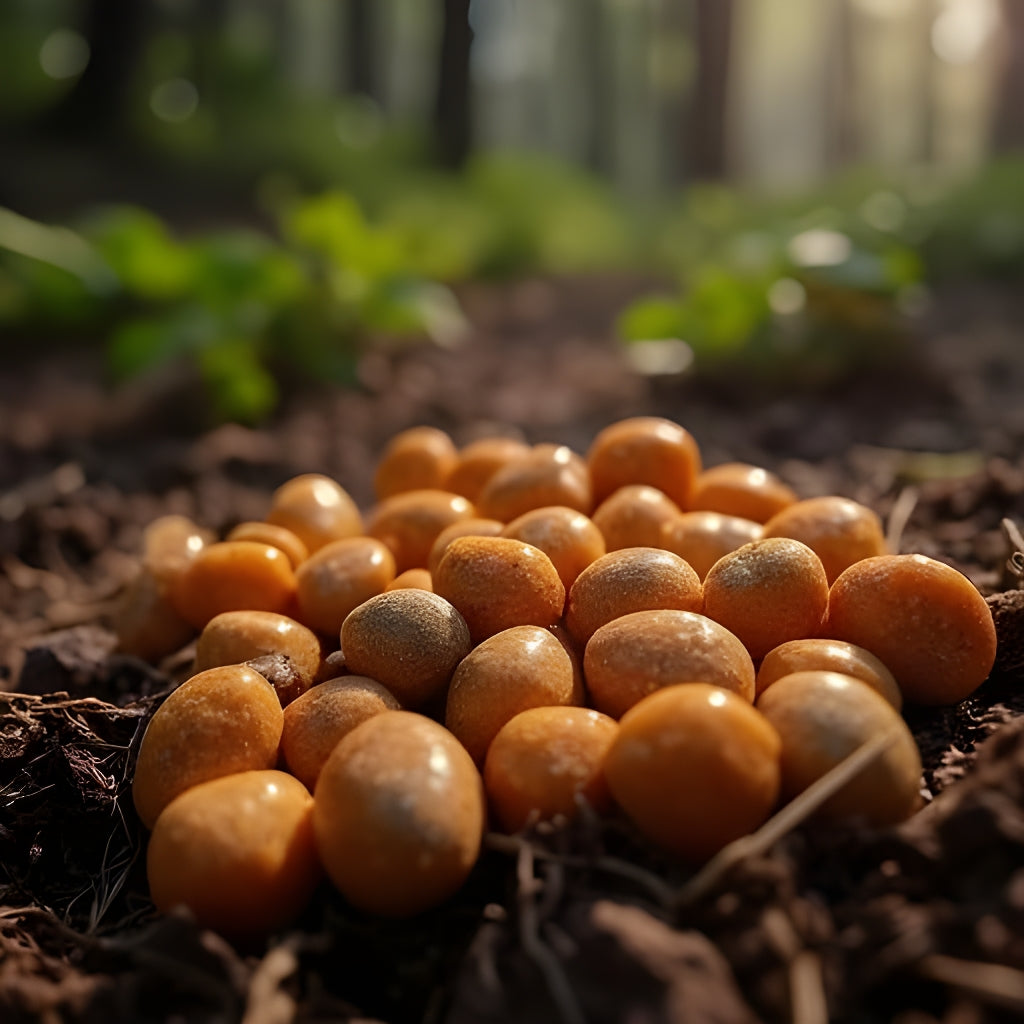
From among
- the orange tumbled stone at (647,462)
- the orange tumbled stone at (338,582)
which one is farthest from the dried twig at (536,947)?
the orange tumbled stone at (647,462)

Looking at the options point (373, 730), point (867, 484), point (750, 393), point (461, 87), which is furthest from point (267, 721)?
point (461, 87)

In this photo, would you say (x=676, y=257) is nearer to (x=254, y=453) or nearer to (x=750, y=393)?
(x=750, y=393)

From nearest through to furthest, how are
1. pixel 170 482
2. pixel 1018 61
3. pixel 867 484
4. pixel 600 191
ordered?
pixel 867 484, pixel 170 482, pixel 600 191, pixel 1018 61

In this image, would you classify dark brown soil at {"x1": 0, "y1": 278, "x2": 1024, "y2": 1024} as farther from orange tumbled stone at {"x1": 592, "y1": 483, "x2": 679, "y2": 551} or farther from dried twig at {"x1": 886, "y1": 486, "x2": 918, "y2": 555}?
orange tumbled stone at {"x1": 592, "y1": 483, "x2": 679, "y2": 551}

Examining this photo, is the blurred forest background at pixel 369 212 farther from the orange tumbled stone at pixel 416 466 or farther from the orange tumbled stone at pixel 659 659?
the orange tumbled stone at pixel 659 659

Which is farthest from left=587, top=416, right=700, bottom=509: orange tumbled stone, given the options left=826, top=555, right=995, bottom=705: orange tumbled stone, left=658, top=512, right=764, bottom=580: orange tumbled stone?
left=826, top=555, right=995, bottom=705: orange tumbled stone
